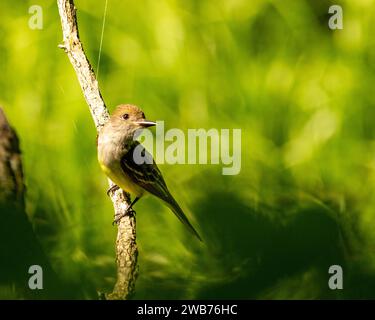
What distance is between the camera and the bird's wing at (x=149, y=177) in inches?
122

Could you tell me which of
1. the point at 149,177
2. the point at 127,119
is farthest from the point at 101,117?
the point at 149,177

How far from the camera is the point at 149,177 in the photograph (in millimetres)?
3123

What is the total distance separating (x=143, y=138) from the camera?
3.25m

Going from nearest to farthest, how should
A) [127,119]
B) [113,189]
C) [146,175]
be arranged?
1. [127,119]
2. [146,175]
3. [113,189]

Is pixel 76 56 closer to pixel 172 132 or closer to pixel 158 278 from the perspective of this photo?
pixel 172 132

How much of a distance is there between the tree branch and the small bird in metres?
0.06

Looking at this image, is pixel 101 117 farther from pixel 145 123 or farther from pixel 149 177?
pixel 149 177

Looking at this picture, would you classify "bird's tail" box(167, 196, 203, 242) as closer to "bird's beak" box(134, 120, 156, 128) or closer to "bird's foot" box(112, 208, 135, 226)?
"bird's foot" box(112, 208, 135, 226)

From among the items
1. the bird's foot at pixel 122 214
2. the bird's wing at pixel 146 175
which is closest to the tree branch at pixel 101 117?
the bird's foot at pixel 122 214

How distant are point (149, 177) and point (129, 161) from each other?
12 centimetres

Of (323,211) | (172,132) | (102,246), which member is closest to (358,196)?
(323,211)

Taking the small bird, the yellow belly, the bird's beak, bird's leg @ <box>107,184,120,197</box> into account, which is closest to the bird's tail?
the small bird

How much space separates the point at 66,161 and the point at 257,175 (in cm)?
A: 92

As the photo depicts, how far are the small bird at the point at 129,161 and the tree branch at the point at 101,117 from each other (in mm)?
61
